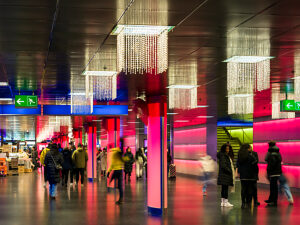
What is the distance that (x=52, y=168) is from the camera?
16641 millimetres

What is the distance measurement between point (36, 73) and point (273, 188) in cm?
721

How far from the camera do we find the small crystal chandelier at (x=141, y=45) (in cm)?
851

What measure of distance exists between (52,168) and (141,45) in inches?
335

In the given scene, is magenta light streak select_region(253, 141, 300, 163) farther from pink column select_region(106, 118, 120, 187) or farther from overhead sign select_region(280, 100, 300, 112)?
pink column select_region(106, 118, 120, 187)

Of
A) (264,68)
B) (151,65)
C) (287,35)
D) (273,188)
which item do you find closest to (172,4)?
(287,35)

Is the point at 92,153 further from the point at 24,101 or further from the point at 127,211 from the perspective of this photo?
the point at 127,211

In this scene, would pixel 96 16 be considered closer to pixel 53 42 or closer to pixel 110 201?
pixel 53 42

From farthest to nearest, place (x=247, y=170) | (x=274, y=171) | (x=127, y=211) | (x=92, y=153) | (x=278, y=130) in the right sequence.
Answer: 1. (x=92, y=153)
2. (x=278, y=130)
3. (x=274, y=171)
4. (x=247, y=170)
5. (x=127, y=211)

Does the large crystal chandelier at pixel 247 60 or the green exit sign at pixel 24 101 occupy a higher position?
the large crystal chandelier at pixel 247 60

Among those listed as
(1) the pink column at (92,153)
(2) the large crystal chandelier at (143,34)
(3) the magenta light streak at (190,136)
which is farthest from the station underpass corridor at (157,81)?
(3) the magenta light streak at (190,136)

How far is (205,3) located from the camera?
7051 mm

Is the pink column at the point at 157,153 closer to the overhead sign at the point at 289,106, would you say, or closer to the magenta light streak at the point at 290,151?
the overhead sign at the point at 289,106

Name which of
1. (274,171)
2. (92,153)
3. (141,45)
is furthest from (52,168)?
(92,153)

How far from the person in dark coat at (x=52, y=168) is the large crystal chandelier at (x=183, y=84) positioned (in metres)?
4.22
